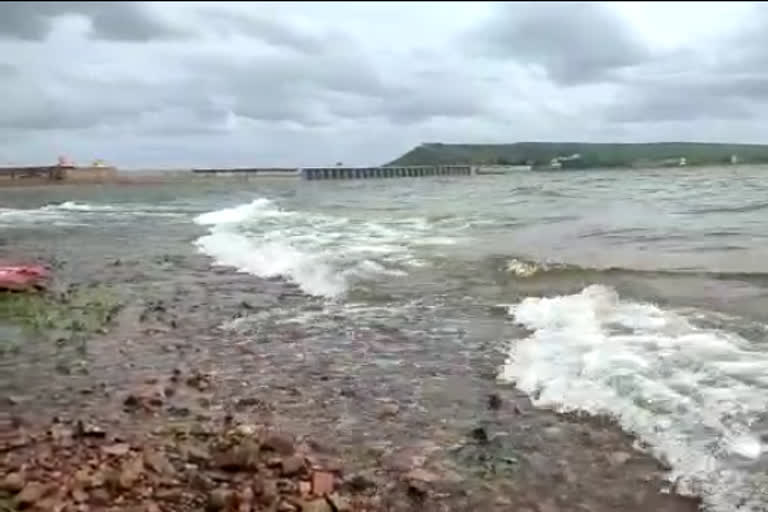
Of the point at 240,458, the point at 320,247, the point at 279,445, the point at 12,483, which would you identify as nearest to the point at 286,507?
the point at 240,458

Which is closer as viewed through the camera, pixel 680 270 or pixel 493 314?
pixel 493 314

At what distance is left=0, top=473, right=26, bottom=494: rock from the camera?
15.9 ft

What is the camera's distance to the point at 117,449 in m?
5.56

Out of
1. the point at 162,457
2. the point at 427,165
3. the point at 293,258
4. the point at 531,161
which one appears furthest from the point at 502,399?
the point at 427,165

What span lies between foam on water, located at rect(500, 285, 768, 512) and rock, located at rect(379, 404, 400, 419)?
1179 millimetres

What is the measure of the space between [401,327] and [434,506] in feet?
16.4

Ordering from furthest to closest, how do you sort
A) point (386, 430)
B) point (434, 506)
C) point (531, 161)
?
point (531, 161), point (386, 430), point (434, 506)

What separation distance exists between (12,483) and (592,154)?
105777mm

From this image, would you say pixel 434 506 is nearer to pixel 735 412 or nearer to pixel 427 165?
pixel 735 412

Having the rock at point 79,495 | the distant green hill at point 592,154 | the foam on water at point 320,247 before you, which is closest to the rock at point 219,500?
the rock at point 79,495

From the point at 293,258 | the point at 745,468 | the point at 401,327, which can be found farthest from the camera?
the point at 293,258

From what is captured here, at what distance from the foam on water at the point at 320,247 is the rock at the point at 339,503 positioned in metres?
7.66

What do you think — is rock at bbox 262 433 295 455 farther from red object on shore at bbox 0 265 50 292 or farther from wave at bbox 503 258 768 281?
wave at bbox 503 258 768 281

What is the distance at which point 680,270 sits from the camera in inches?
554
